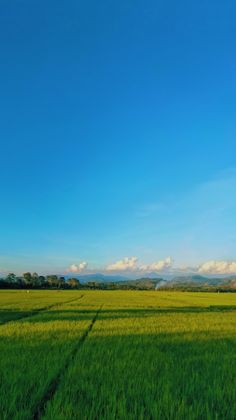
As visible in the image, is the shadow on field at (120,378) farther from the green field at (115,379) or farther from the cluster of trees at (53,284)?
the cluster of trees at (53,284)

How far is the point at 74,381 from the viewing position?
487 centimetres

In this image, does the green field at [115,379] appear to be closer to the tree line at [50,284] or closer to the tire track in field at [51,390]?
the tire track in field at [51,390]

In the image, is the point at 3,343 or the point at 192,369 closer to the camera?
the point at 192,369

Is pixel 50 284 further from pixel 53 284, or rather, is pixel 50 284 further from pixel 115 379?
pixel 115 379

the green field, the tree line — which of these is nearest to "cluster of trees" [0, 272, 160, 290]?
the tree line

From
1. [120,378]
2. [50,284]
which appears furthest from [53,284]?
[120,378]

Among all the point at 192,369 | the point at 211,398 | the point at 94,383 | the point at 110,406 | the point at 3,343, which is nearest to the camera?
the point at 110,406

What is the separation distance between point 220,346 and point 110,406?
19.0ft

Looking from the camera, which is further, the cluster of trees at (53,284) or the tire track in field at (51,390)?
the cluster of trees at (53,284)

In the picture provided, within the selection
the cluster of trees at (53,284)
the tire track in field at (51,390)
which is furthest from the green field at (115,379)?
the cluster of trees at (53,284)

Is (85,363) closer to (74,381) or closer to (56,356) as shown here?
(56,356)

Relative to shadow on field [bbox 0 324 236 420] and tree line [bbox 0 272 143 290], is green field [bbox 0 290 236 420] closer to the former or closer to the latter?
shadow on field [bbox 0 324 236 420]

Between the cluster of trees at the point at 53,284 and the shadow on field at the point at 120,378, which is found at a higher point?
the cluster of trees at the point at 53,284

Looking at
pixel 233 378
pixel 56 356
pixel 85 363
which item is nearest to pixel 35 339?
pixel 56 356
